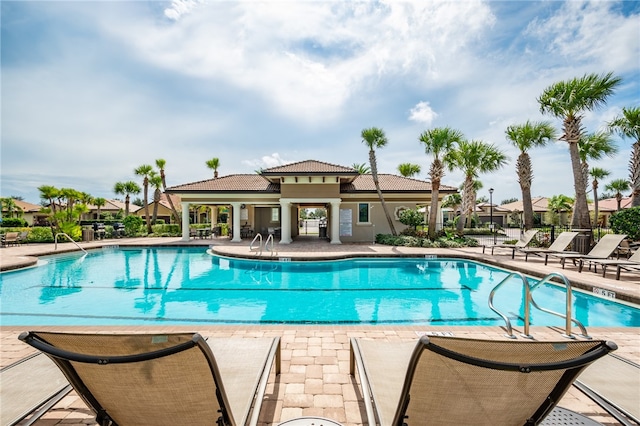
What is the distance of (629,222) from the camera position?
1318 centimetres

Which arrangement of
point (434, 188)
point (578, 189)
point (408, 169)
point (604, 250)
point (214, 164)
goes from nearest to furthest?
1. point (604, 250)
2. point (578, 189)
3. point (434, 188)
4. point (214, 164)
5. point (408, 169)

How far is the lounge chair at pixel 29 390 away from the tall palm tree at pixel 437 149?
756 inches

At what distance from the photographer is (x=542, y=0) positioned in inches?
386

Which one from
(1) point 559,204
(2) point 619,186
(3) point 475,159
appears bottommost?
(1) point 559,204

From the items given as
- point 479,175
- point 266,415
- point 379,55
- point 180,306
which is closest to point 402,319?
point 266,415

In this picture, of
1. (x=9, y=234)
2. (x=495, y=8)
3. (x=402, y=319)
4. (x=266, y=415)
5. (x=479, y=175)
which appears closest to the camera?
(x=266, y=415)

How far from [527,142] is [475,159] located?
3.29m

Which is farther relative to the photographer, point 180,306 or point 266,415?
point 180,306

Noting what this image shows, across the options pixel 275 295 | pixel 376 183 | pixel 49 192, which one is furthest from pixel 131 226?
pixel 275 295

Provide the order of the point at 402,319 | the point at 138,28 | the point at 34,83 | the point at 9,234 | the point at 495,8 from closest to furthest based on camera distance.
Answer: the point at 402,319 < the point at 138,28 < the point at 495,8 < the point at 34,83 < the point at 9,234

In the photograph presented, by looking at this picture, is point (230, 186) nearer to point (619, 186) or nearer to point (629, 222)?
point (629, 222)

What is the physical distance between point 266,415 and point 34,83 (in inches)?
582

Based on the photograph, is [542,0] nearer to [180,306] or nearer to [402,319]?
[402,319]

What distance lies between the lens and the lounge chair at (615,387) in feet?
7.45
